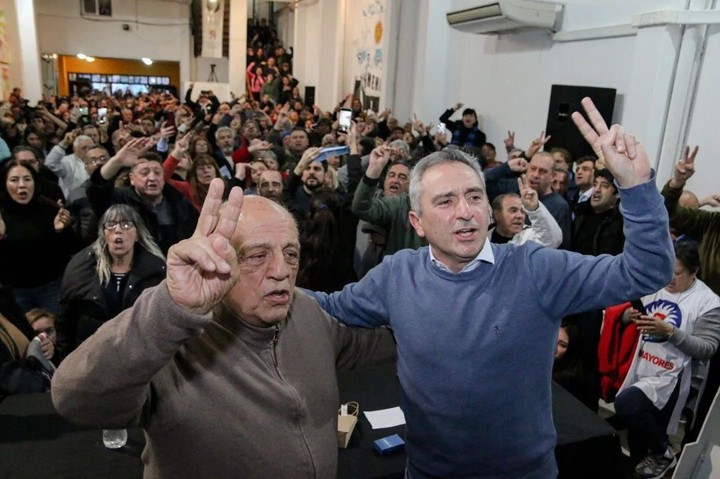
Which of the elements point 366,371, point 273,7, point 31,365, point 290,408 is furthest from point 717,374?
point 273,7

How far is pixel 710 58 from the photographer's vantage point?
14.5 ft

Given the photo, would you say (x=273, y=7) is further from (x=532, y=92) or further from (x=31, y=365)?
(x=31, y=365)

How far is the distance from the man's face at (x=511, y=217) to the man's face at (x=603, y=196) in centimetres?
77

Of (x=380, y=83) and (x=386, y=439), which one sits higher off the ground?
(x=380, y=83)

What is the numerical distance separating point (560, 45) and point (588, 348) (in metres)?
5.00

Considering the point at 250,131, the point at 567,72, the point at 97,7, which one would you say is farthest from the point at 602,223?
the point at 97,7

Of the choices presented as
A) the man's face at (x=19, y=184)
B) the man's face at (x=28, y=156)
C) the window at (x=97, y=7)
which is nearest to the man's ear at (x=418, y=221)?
the man's face at (x=19, y=184)

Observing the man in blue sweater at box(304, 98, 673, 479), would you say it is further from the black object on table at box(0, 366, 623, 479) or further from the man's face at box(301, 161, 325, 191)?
the man's face at box(301, 161, 325, 191)

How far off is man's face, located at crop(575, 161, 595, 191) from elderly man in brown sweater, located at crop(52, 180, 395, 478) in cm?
382

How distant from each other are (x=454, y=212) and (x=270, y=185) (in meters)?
2.42

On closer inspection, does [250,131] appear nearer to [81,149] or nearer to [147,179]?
[81,149]

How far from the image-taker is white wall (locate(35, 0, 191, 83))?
17.5 m

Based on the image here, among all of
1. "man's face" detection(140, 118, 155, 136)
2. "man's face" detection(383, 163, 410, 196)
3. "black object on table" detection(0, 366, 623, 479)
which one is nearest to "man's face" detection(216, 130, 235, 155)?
"man's face" detection(383, 163, 410, 196)

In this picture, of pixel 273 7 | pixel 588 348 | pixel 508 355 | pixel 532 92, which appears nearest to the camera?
pixel 508 355
